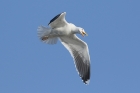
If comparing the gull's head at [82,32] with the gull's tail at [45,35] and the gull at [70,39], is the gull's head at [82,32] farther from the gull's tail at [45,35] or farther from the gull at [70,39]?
the gull's tail at [45,35]

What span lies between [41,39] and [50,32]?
468 millimetres

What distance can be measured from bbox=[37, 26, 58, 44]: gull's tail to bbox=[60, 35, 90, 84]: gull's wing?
0.88ft

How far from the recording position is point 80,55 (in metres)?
10.2

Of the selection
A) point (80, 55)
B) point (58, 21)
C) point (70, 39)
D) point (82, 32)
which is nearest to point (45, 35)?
point (58, 21)

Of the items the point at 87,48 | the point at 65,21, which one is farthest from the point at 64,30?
the point at 87,48

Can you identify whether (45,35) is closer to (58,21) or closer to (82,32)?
(58,21)

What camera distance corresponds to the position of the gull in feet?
30.5

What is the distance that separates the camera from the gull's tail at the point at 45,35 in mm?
9461

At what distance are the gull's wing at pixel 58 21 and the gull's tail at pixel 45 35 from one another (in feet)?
0.63

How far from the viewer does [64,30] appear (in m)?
9.30

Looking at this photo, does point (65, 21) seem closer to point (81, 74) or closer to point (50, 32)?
point (50, 32)

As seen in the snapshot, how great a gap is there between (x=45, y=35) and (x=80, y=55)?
49.2 inches

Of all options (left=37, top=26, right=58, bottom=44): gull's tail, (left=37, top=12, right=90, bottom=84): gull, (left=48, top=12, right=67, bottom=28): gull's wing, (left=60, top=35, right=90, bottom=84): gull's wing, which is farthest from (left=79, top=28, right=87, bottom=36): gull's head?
(left=37, top=26, right=58, bottom=44): gull's tail

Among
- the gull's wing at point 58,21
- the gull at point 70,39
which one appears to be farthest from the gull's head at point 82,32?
the gull's wing at point 58,21
